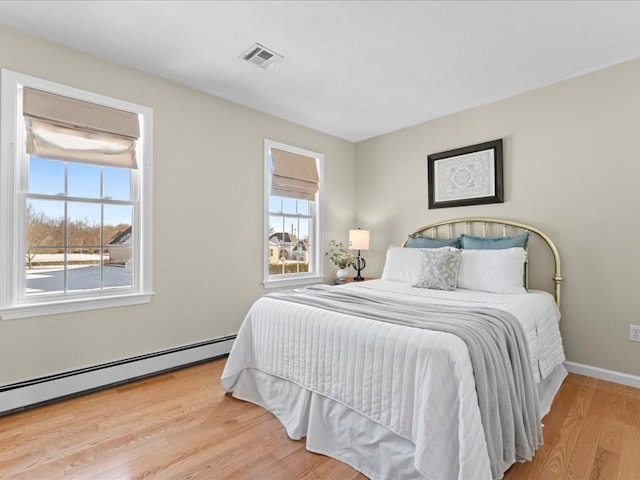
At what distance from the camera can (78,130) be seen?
2.47 meters

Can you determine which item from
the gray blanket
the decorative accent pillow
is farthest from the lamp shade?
the gray blanket

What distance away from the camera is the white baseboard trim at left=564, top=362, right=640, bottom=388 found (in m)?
2.55

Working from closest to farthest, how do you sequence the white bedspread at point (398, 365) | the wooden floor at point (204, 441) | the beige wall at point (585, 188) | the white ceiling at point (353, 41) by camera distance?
the white bedspread at point (398, 365)
the wooden floor at point (204, 441)
the white ceiling at point (353, 41)
the beige wall at point (585, 188)

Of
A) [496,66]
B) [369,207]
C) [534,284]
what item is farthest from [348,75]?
[534,284]

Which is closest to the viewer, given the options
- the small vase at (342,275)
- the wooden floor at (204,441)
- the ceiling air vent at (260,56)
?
the wooden floor at (204,441)

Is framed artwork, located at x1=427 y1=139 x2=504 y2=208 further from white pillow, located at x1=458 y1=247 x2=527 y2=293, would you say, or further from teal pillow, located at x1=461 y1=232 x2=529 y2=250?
white pillow, located at x1=458 y1=247 x2=527 y2=293

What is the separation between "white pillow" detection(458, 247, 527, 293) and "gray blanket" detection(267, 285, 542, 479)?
874mm

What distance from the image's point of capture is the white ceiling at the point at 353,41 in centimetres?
205

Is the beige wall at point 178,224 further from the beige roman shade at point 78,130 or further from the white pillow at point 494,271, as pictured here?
the white pillow at point 494,271

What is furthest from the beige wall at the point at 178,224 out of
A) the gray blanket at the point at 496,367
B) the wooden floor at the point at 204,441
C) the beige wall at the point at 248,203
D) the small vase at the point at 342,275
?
the gray blanket at the point at 496,367

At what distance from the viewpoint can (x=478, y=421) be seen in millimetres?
1330

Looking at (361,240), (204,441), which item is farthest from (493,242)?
(204,441)

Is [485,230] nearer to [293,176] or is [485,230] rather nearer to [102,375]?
[293,176]

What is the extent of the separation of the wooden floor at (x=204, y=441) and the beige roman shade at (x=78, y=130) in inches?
70.3
